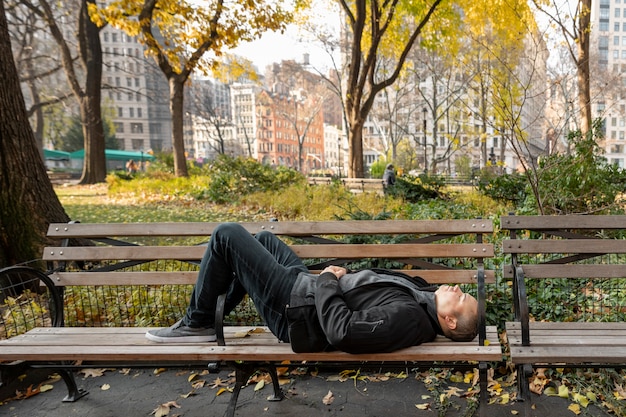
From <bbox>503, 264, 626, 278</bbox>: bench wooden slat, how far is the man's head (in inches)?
26.3

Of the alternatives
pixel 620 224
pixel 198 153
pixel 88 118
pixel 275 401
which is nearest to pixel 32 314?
pixel 275 401

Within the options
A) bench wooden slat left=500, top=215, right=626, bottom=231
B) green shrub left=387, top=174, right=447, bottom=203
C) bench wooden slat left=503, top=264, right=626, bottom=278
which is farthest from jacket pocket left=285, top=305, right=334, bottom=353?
green shrub left=387, top=174, right=447, bottom=203

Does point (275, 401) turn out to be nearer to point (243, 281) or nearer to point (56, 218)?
point (243, 281)

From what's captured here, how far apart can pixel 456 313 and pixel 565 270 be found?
38.4 inches

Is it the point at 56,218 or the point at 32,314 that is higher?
the point at 56,218

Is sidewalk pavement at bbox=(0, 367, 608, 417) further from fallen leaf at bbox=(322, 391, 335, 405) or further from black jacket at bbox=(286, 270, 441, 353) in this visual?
black jacket at bbox=(286, 270, 441, 353)

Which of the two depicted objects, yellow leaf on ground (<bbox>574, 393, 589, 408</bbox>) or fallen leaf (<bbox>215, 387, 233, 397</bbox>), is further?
fallen leaf (<bbox>215, 387, 233, 397</bbox>)

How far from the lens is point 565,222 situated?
317 cm

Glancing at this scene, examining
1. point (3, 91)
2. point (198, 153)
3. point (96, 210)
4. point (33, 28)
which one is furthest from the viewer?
point (198, 153)

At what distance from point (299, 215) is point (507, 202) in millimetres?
4331

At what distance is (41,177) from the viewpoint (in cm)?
520

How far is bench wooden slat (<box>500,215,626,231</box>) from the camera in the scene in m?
3.15

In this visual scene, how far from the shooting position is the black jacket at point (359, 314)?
2.31m

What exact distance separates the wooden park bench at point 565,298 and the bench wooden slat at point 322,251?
0.33m
